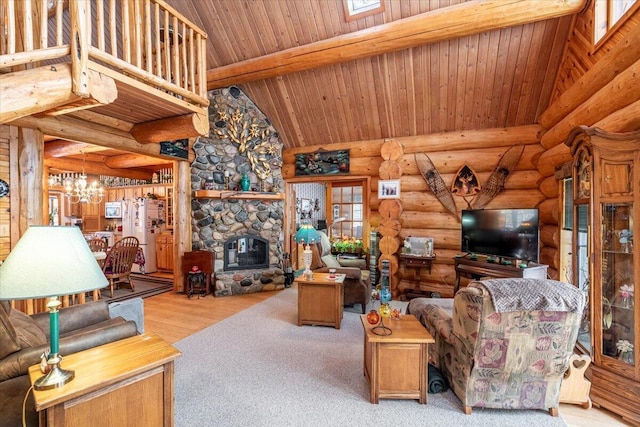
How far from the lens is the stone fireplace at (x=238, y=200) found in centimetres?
538

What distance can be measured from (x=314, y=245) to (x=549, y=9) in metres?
4.45

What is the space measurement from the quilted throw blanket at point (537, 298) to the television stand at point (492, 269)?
1833mm

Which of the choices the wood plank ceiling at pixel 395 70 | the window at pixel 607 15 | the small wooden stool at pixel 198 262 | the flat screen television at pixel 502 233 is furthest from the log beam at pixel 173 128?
the window at pixel 607 15

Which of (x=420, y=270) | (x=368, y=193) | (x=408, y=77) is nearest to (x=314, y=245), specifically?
(x=368, y=193)

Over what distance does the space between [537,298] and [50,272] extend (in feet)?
8.63

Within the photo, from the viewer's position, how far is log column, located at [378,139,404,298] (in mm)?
5121

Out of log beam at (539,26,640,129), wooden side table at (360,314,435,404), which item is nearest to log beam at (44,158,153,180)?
wooden side table at (360,314,435,404)

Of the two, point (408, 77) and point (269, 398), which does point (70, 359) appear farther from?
point (408, 77)

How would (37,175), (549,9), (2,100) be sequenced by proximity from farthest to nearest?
(37,175) → (549,9) → (2,100)

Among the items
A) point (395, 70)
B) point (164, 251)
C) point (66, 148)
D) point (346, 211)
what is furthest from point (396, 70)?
point (164, 251)

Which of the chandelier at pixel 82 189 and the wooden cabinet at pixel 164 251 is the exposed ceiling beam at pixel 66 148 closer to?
the chandelier at pixel 82 189

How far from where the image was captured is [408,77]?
454cm

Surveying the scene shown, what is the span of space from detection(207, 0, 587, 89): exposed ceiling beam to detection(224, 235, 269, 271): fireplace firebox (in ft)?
9.21

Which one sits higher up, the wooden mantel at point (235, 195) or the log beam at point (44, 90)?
the log beam at point (44, 90)
